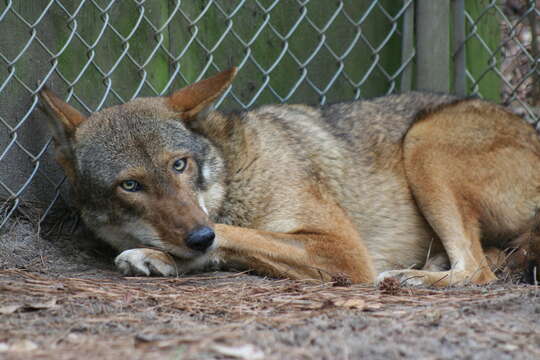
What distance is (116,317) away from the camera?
249 cm

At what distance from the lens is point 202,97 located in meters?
3.92

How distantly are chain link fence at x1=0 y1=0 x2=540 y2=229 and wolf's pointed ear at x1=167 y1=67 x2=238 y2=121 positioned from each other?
26.7 inches

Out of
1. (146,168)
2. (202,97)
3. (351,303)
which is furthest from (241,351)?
(202,97)

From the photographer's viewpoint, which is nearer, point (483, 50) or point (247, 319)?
point (247, 319)

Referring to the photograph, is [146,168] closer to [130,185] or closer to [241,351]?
[130,185]

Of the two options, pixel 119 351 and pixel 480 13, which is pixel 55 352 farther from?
pixel 480 13

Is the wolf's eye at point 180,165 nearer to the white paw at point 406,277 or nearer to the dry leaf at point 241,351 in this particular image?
the white paw at point 406,277

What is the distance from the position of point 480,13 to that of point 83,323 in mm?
4479

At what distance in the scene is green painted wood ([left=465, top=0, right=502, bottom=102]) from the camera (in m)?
5.55

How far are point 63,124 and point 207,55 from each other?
135cm

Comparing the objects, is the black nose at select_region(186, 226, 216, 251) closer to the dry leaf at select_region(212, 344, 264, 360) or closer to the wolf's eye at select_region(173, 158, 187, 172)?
the wolf's eye at select_region(173, 158, 187, 172)

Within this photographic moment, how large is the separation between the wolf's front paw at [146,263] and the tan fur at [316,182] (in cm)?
1

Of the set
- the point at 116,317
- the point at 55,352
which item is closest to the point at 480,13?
the point at 116,317

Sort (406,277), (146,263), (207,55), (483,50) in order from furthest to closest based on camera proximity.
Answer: (483,50) < (207,55) < (406,277) < (146,263)
